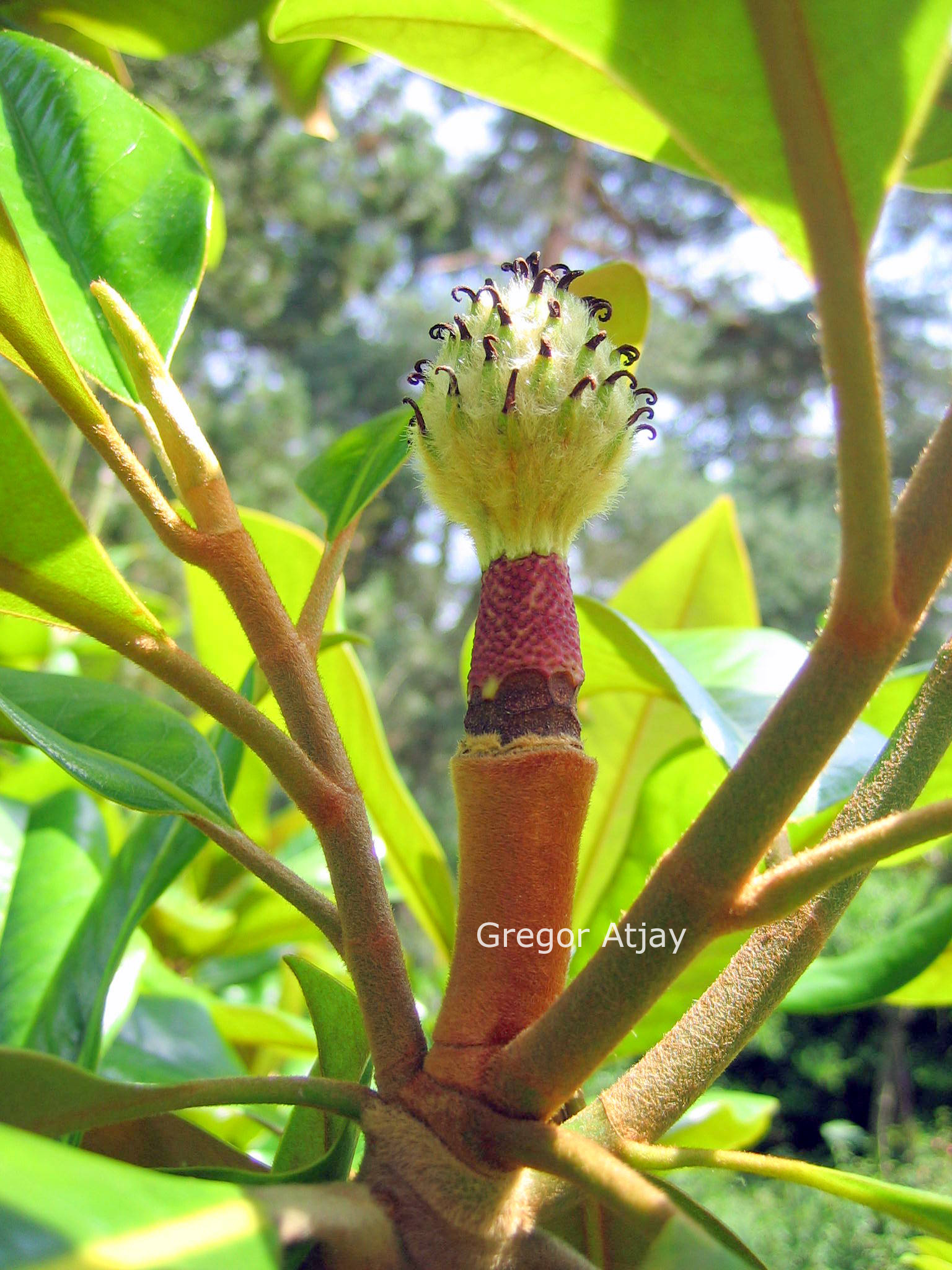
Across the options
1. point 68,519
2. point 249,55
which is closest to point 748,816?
point 68,519

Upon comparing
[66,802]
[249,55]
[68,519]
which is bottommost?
[66,802]

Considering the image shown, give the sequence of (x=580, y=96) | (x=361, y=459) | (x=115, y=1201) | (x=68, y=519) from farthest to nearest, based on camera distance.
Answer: (x=361, y=459) → (x=580, y=96) → (x=68, y=519) → (x=115, y=1201)

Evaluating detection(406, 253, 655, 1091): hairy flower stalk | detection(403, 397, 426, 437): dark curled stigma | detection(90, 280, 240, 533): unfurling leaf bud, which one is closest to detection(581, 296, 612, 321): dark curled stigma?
detection(406, 253, 655, 1091): hairy flower stalk

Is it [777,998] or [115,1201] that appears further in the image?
[777,998]

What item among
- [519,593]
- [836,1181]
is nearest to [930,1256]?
[836,1181]

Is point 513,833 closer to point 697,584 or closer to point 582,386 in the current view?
point 582,386

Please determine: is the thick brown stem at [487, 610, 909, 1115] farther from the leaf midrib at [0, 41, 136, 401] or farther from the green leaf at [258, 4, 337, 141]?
the green leaf at [258, 4, 337, 141]

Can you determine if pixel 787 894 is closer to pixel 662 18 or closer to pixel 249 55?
pixel 662 18
